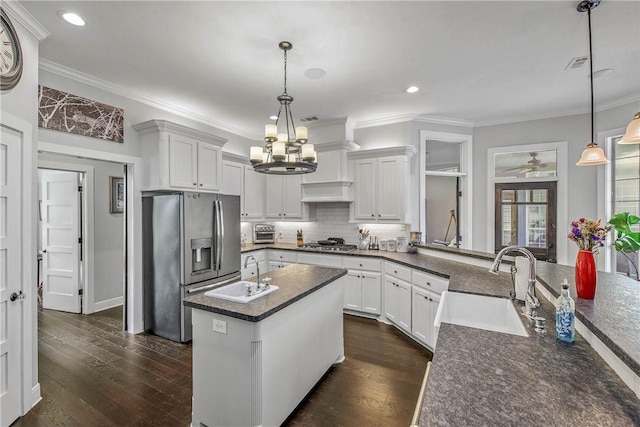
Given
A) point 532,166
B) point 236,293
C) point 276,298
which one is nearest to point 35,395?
point 236,293

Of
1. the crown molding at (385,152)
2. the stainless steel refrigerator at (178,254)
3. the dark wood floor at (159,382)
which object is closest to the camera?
the dark wood floor at (159,382)

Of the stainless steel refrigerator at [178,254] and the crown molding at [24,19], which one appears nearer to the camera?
the crown molding at [24,19]

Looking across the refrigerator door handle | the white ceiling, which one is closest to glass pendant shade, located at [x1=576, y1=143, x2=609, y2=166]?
the white ceiling

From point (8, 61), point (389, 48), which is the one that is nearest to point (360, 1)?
point (389, 48)

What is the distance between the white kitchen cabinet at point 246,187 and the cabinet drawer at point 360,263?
1898mm

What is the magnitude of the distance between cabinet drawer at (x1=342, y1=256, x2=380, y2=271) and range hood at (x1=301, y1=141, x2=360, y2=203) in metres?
0.99

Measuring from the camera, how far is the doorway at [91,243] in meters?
4.41

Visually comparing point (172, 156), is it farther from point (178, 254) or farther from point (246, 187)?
point (246, 187)

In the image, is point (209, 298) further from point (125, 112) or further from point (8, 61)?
point (125, 112)

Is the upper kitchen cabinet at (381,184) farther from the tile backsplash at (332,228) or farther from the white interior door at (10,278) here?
the white interior door at (10,278)

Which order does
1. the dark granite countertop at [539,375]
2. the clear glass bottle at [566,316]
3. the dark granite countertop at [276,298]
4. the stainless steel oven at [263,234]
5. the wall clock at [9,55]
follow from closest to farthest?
the dark granite countertop at [539,375], the clear glass bottle at [566,316], the dark granite countertop at [276,298], the wall clock at [9,55], the stainless steel oven at [263,234]

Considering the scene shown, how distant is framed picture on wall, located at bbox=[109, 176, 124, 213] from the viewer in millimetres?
4738

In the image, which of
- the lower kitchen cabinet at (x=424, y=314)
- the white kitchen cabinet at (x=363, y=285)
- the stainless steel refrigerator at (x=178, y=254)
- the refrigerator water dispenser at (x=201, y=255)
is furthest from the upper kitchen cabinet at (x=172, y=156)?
the lower kitchen cabinet at (x=424, y=314)

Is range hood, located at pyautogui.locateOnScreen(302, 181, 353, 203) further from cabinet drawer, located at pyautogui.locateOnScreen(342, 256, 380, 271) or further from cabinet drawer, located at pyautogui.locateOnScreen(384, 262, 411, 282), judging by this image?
cabinet drawer, located at pyautogui.locateOnScreen(384, 262, 411, 282)
